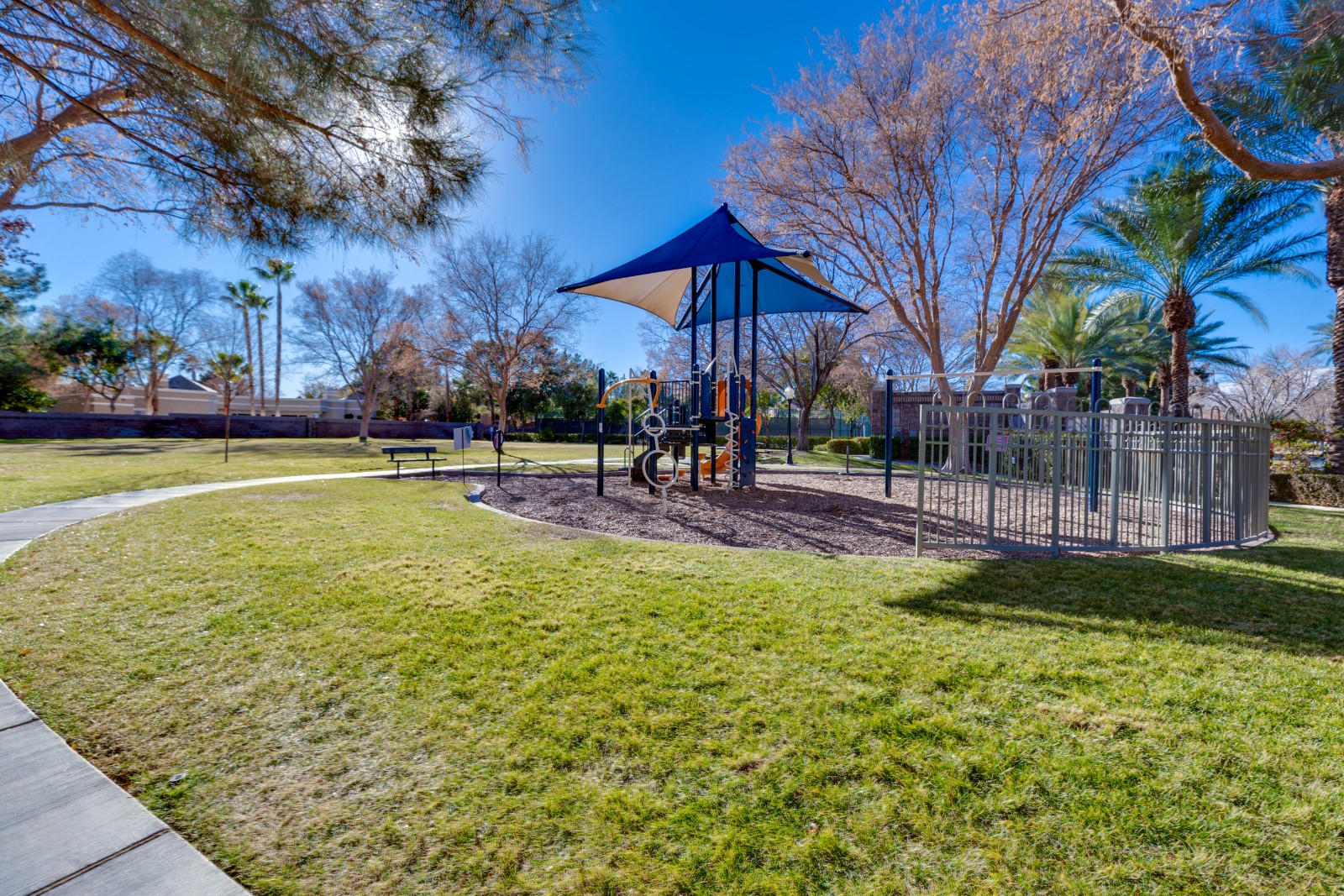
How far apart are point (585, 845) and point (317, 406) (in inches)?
2260

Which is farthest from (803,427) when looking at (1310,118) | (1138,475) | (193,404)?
A: (193,404)

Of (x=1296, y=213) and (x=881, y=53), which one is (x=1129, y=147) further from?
(x=1296, y=213)

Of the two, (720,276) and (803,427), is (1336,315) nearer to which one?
(720,276)

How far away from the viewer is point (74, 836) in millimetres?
1804

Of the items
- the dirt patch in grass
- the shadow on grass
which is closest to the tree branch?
the shadow on grass

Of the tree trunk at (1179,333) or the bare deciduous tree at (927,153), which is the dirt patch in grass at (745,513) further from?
the tree trunk at (1179,333)

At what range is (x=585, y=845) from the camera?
1817 mm

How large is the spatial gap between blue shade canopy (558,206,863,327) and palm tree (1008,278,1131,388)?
16207 mm

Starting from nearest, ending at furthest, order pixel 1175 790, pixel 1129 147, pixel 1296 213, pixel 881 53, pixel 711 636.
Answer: pixel 1175 790
pixel 711 636
pixel 1129 147
pixel 881 53
pixel 1296 213

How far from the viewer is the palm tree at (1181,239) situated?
47.6 feet

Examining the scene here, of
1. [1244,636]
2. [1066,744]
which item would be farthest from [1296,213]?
[1066,744]

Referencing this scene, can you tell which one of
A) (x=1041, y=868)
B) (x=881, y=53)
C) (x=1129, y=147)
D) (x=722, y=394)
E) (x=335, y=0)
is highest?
(x=881, y=53)

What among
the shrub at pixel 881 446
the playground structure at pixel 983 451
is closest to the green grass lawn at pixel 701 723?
the playground structure at pixel 983 451

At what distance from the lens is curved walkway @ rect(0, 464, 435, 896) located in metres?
1.60
